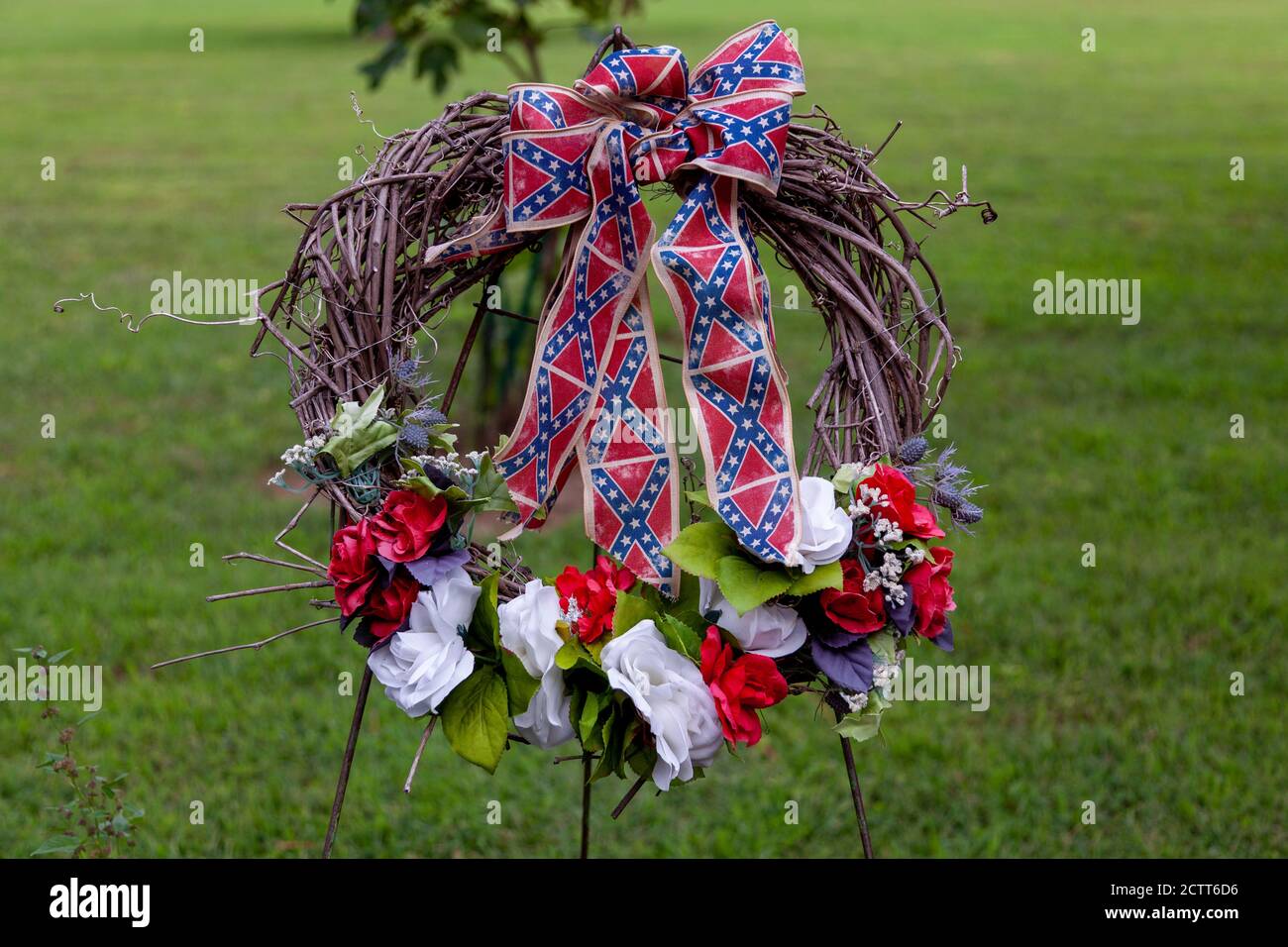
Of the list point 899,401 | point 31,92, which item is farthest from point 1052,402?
point 31,92

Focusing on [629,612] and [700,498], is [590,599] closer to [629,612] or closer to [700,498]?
[629,612]

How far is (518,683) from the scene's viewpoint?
1.72 meters

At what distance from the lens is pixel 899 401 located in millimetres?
1886

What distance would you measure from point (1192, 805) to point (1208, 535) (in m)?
1.48

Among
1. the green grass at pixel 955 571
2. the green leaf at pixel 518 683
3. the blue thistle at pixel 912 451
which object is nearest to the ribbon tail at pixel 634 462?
the green leaf at pixel 518 683

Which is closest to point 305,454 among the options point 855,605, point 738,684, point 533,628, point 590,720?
point 533,628

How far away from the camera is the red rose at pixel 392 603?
1.72 meters

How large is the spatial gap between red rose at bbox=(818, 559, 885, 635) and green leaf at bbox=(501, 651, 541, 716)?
1.33ft

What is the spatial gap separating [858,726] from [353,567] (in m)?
0.70

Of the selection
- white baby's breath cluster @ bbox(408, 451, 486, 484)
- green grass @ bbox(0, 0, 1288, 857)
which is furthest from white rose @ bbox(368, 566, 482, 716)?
green grass @ bbox(0, 0, 1288, 857)

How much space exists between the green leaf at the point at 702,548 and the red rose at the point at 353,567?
0.40 m

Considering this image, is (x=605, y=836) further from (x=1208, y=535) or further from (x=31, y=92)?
(x=31, y=92)

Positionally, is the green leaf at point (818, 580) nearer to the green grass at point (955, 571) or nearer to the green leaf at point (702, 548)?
the green leaf at point (702, 548)

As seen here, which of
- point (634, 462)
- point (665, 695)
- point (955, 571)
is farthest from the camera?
point (955, 571)
